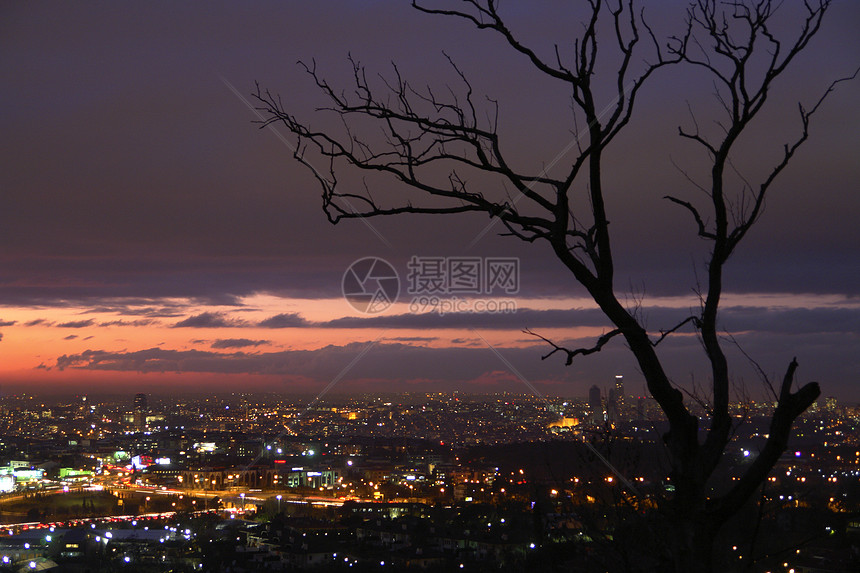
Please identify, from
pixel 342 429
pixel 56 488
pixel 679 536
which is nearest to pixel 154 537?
pixel 56 488

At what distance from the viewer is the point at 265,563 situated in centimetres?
1616

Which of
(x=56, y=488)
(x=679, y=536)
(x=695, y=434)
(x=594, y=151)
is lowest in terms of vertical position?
(x=56, y=488)

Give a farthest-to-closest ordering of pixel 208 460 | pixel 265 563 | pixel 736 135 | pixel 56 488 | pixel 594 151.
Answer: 1. pixel 208 460
2. pixel 56 488
3. pixel 265 563
4. pixel 736 135
5. pixel 594 151

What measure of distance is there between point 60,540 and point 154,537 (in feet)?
7.35

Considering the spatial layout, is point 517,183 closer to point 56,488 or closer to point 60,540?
point 60,540

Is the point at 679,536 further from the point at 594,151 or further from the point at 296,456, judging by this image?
the point at 296,456

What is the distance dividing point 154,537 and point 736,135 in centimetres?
2156

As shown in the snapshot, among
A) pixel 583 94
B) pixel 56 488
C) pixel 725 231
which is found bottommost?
pixel 56 488

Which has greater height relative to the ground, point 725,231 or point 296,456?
point 725,231

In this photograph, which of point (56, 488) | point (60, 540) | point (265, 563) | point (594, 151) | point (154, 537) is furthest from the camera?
point (56, 488)

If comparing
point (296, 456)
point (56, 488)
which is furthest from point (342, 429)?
point (56, 488)

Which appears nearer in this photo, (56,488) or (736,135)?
(736,135)

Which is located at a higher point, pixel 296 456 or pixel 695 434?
pixel 695 434

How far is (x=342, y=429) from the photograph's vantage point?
63.3 metres
